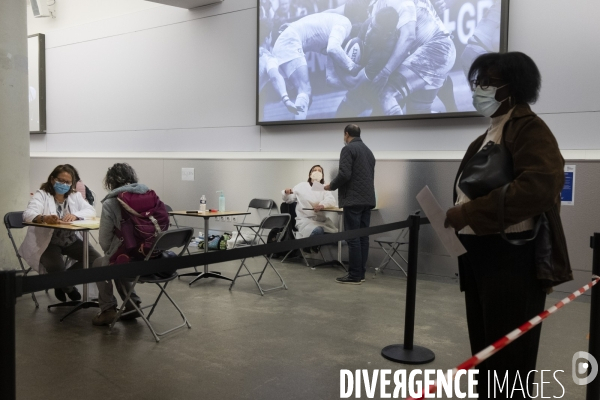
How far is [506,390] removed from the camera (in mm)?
1894

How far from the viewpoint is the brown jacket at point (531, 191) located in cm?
172

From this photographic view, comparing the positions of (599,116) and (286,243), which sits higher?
(599,116)

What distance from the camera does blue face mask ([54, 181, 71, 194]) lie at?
15.4 feet

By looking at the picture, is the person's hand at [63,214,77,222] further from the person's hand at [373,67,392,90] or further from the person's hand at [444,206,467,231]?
the person's hand at [373,67,392,90]

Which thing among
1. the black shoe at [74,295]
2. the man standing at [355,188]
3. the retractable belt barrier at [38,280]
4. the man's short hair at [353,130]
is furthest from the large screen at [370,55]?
the retractable belt barrier at [38,280]

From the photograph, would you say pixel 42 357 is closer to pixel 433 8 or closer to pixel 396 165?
pixel 396 165

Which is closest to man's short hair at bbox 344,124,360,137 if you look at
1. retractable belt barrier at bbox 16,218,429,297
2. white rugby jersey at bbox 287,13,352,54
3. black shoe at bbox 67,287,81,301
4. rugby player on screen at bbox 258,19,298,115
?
white rugby jersey at bbox 287,13,352,54

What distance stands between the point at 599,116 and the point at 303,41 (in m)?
3.80

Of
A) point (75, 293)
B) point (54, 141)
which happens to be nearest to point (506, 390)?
point (75, 293)

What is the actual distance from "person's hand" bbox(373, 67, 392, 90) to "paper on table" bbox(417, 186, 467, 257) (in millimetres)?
4717

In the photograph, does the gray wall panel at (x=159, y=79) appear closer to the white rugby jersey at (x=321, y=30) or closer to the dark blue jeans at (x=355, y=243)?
the white rugby jersey at (x=321, y=30)

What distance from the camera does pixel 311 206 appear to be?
6.69 metres

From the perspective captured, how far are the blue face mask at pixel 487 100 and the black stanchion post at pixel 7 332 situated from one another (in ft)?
5.43

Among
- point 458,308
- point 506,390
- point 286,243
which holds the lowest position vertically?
point 458,308
